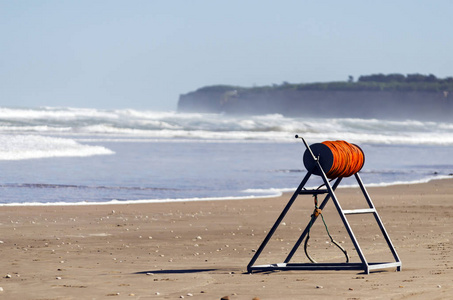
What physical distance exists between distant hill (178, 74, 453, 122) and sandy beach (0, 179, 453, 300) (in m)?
126

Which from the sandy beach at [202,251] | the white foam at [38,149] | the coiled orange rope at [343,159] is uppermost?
the coiled orange rope at [343,159]

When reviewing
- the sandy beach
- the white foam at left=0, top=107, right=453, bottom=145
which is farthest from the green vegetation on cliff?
the sandy beach

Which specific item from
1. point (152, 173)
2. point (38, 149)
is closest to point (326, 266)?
point (152, 173)

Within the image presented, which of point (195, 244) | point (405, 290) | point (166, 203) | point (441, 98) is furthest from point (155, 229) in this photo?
point (441, 98)

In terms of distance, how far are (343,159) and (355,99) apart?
480 feet

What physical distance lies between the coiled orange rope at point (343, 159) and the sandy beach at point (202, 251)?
0.86 m

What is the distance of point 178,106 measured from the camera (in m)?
184

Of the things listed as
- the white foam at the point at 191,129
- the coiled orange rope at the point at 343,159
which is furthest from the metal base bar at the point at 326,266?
the white foam at the point at 191,129

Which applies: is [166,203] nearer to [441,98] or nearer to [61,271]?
[61,271]

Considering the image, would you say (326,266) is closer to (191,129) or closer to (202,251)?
(202,251)

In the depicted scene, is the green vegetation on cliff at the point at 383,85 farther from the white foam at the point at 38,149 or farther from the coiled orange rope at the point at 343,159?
the coiled orange rope at the point at 343,159

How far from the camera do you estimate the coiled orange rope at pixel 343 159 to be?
7.09m

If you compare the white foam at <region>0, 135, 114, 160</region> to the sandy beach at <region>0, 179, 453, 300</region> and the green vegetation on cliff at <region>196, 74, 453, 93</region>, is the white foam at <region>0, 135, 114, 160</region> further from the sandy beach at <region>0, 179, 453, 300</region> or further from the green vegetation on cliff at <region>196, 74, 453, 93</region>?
the green vegetation on cliff at <region>196, 74, 453, 93</region>

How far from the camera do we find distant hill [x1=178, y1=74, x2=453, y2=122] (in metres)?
139
